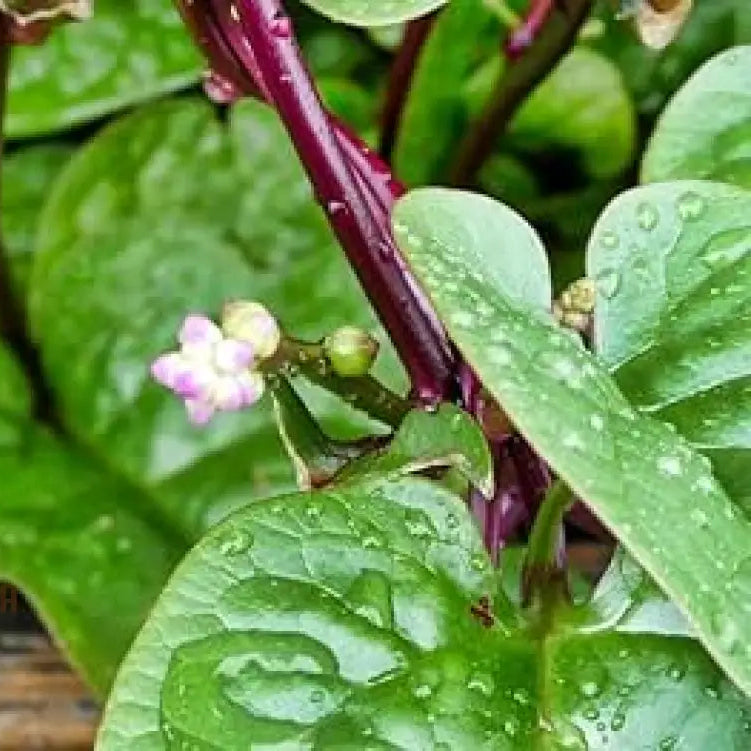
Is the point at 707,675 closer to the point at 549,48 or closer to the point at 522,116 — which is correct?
the point at 549,48

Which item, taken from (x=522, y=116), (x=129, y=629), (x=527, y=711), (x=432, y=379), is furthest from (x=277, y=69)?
(x=522, y=116)

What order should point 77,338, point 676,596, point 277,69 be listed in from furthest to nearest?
point 77,338, point 277,69, point 676,596

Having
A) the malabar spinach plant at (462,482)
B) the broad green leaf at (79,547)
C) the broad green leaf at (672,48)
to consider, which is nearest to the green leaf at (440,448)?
the malabar spinach plant at (462,482)

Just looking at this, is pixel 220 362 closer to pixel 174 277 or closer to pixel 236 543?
pixel 236 543

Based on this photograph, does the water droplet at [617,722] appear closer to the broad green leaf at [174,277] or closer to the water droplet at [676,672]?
the water droplet at [676,672]

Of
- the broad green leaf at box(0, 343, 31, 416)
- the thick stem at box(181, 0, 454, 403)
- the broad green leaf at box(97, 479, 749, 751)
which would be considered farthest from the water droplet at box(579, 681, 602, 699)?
the broad green leaf at box(0, 343, 31, 416)

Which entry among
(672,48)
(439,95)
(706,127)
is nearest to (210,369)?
(706,127)
